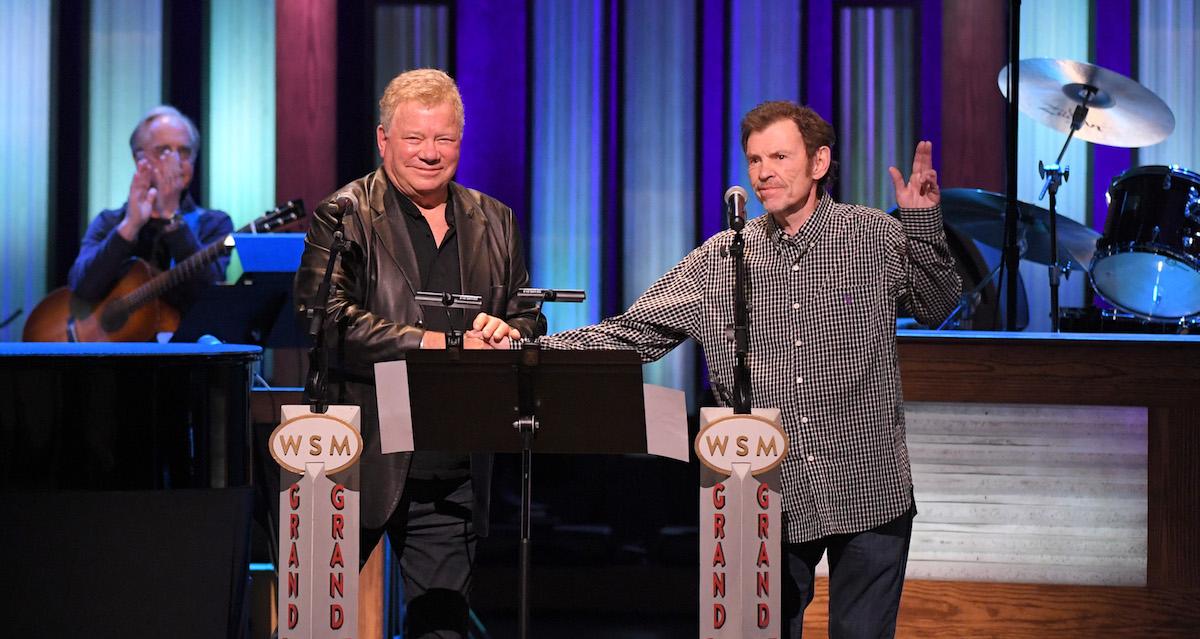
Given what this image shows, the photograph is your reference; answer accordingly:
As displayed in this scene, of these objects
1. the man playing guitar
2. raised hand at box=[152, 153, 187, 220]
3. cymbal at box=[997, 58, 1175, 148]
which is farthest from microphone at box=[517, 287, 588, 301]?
raised hand at box=[152, 153, 187, 220]

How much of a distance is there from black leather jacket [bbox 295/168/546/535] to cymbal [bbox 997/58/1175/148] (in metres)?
3.07

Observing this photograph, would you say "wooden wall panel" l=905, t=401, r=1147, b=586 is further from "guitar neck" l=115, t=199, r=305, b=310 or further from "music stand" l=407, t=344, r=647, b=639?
"guitar neck" l=115, t=199, r=305, b=310

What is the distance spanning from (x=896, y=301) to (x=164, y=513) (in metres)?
2.02

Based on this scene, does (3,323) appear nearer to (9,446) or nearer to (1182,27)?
(9,446)

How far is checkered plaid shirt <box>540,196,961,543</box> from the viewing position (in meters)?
2.72

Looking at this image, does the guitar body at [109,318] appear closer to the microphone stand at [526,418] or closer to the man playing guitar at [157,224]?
the man playing guitar at [157,224]

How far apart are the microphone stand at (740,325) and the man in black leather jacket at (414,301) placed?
47 centimetres

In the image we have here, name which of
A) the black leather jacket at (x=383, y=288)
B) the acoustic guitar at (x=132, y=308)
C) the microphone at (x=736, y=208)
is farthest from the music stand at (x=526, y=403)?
the acoustic guitar at (x=132, y=308)

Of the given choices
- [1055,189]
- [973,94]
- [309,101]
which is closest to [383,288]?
[1055,189]

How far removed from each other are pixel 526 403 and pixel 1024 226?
3.41 m

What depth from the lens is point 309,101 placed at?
21.7 ft

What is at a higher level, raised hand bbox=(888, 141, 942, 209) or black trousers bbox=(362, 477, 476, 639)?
raised hand bbox=(888, 141, 942, 209)

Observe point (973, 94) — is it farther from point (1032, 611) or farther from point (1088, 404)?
point (1032, 611)

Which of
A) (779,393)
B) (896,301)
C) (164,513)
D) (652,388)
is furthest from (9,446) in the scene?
(896,301)
